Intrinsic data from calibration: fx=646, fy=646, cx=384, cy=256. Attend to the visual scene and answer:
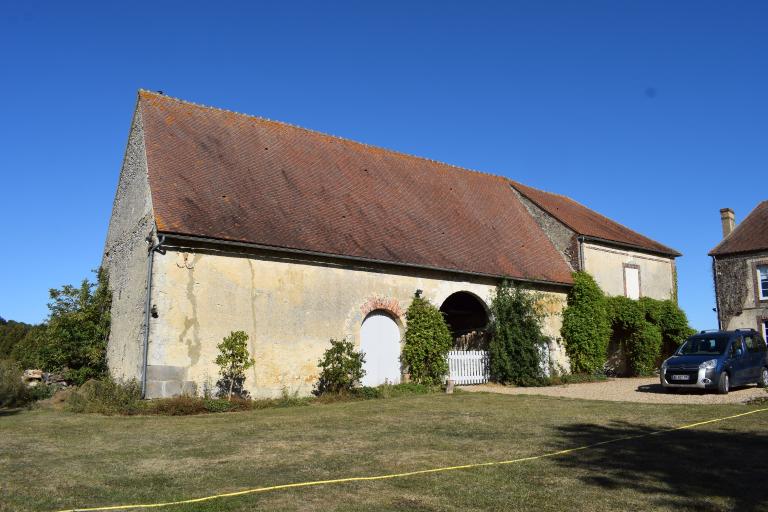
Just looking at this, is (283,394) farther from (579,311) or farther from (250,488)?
(579,311)

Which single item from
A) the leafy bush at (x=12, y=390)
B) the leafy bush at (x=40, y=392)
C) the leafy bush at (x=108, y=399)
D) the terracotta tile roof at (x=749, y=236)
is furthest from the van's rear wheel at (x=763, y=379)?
the leafy bush at (x=12, y=390)

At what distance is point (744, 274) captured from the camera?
27.8 m

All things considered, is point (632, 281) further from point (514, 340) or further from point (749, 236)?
point (749, 236)

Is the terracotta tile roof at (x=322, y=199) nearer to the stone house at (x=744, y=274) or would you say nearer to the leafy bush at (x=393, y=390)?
the leafy bush at (x=393, y=390)

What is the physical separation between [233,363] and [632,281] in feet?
52.0

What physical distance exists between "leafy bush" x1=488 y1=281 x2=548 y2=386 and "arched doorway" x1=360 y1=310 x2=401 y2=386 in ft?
11.1

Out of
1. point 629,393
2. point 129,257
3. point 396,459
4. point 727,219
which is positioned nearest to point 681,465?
point 396,459

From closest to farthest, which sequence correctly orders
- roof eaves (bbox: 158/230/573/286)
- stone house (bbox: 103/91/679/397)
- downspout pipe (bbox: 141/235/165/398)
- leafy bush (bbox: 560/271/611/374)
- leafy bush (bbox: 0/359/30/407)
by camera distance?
downspout pipe (bbox: 141/235/165/398), roof eaves (bbox: 158/230/573/286), stone house (bbox: 103/91/679/397), leafy bush (bbox: 0/359/30/407), leafy bush (bbox: 560/271/611/374)

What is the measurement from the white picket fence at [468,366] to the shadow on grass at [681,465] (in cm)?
873

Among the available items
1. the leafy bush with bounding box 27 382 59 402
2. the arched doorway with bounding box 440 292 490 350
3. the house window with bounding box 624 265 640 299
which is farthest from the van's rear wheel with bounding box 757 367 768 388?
the leafy bush with bounding box 27 382 59 402

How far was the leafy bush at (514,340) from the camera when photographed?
18.5 meters

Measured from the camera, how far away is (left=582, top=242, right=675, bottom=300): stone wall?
2222 cm

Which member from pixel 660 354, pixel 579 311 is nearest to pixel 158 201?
pixel 579 311

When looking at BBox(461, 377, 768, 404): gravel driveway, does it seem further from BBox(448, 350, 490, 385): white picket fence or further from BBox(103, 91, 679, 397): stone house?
BBox(103, 91, 679, 397): stone house
